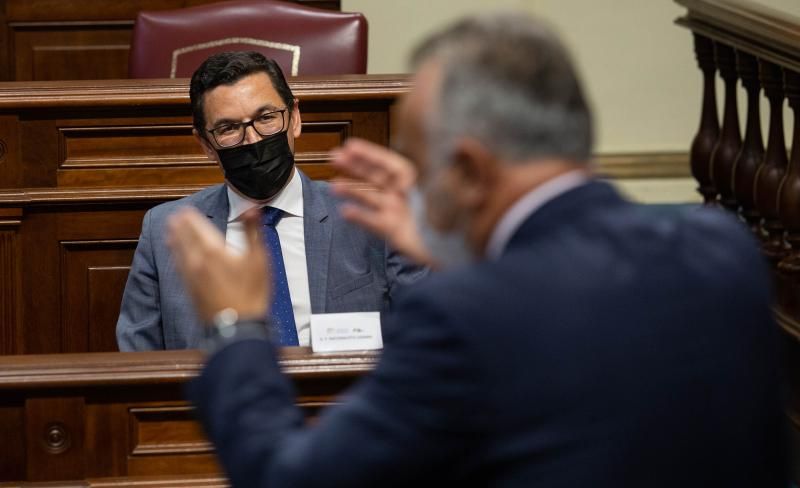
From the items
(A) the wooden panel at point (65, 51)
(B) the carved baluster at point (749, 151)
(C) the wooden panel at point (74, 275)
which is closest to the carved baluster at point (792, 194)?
(B) the carved baluster at point (749, 151)

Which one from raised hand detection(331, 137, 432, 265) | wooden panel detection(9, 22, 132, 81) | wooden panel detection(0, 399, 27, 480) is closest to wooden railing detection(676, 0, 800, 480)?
wooden panel detection(0, 399, 27, 480)

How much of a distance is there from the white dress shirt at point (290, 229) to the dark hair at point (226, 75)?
18 centimetres

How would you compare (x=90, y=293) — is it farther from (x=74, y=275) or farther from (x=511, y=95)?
(x=511, y=95)

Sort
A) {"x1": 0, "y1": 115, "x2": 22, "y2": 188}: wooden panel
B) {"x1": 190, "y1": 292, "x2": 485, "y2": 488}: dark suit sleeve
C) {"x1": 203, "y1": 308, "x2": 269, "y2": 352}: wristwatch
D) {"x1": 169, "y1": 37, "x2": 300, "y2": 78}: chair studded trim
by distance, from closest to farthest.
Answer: {"x1": 190, "y1": 292, "x2": 485, "y2": 488}: dark suit sleeve
{"x1": 203, "y1": 308, "x2": 269, "y2": 352}: wristwatch
{"x1": 0, "y1": 115, "x2": 22, "y2": 188}: wooden panel
{"x1": 169, "y1": 37, "x2": 300, "y2": 78}: chair studded trim

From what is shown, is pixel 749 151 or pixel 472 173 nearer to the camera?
pixel 472 173

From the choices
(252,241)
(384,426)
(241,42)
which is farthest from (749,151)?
(384,426)

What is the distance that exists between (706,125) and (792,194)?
796 millimetres

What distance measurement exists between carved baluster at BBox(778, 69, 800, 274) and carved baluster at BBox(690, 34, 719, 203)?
0.66 m

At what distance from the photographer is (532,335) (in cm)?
112

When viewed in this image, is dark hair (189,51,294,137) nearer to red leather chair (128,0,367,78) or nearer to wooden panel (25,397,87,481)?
red leather chair (128,0,367,78)

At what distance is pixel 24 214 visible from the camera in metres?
3.40

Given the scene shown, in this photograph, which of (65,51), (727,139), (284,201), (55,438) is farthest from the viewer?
(65,51)

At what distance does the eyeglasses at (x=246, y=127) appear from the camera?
3.03 m

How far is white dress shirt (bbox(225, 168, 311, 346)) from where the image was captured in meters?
3.07
